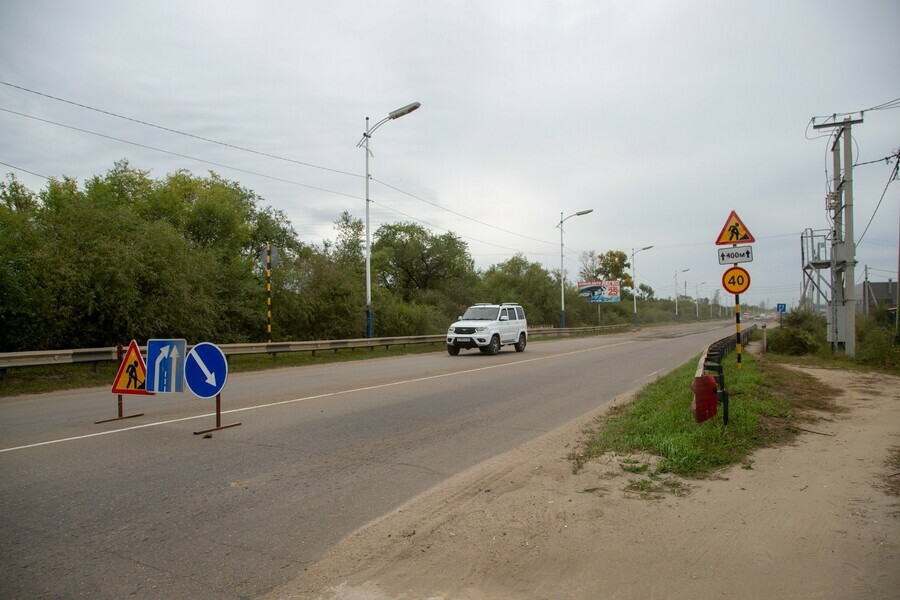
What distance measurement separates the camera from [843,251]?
2092cm

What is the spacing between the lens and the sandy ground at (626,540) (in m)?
3.40

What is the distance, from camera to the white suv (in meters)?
23.1

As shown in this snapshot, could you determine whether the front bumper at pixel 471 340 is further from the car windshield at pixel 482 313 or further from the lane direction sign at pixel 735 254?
the lane direction sign at pixel 735 254

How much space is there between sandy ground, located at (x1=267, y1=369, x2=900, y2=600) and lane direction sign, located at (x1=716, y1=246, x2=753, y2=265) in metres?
4.55

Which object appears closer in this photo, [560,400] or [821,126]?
[560,400]

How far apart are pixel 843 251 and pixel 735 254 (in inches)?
580

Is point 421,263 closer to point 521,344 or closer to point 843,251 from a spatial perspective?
point 521,344

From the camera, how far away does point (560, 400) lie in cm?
1125

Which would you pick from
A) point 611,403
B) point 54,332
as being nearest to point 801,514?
point 611,403

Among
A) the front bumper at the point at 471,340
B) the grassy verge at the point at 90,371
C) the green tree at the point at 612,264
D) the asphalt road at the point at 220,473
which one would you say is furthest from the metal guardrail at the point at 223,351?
the green tree at the point at 612,264

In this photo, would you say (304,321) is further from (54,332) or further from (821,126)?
(821,126)

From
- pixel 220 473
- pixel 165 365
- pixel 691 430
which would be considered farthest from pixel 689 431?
pixel 165 365

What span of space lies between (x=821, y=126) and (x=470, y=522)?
77.5 feet

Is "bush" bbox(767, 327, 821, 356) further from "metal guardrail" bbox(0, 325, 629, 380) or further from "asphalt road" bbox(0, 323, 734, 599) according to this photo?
"metal guardrail" bbox(0, 325, 629, 380)
